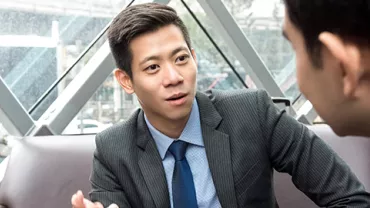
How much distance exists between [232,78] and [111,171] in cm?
188

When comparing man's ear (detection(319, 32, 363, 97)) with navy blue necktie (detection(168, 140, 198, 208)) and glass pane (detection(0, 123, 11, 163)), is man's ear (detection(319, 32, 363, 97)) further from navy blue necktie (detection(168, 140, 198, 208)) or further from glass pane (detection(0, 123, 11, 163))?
glass pane (detection(0, 123, 11, 163))

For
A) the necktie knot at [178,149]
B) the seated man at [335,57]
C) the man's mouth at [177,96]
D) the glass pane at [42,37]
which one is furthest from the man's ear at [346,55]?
the glass pane at [42,37]

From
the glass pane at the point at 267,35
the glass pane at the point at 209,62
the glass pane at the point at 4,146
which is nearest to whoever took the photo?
the glass pane at the point at 4,146

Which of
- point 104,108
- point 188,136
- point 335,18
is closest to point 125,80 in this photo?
point 188,136

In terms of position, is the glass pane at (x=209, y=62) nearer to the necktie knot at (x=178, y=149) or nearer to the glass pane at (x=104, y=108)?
the glass pane at (x=104, y=108)

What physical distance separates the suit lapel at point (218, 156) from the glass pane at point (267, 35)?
70.6 inches

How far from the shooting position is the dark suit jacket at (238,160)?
4.96 feet

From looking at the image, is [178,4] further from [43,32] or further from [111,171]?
[111,171]

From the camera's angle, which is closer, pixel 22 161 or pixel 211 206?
pixel 211 206

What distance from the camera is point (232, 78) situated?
133 inches

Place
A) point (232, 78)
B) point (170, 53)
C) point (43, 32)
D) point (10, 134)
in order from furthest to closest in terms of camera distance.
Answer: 1. point (232, 78)
2. point (43, 32)
3. point (10, 134)
4. point (170, 53)

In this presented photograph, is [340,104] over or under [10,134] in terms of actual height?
under

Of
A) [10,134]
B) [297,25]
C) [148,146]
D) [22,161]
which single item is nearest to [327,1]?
[297,25]

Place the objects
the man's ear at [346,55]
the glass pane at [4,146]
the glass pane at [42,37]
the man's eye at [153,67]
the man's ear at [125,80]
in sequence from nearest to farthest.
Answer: the man's ear at [346,55] → the man's eye at [153,67] → the man's ear at [125,80] → the glass pane at [4,146] → the glass pane at [42,37]
